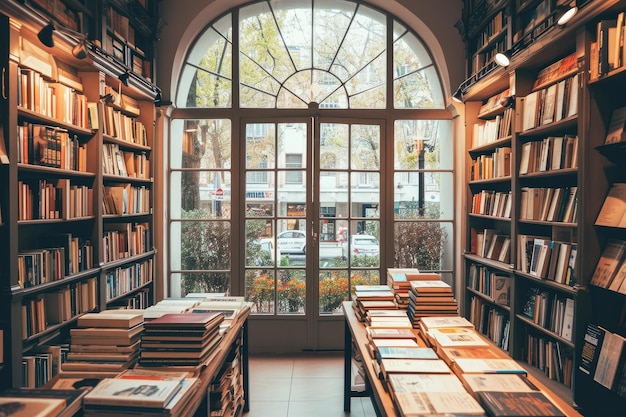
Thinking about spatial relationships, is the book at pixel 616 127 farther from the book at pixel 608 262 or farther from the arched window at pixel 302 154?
the arched window at pixel 302 154

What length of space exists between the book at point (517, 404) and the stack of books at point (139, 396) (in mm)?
1070

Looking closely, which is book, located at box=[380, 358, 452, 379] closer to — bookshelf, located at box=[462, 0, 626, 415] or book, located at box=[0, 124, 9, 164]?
bookshelf, located at box=[462, 0, 626, 415]

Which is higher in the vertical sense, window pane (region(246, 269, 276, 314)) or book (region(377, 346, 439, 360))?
book (region(377, 346, 439, 360))

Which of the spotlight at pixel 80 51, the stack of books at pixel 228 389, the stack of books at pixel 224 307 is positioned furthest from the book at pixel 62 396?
the spotlight at pixel 80 51

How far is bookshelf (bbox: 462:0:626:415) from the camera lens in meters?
2.67

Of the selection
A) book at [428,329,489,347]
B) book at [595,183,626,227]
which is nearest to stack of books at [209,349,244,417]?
book at [428,329,489,347]

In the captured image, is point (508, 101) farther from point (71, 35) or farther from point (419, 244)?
point (71, 35)

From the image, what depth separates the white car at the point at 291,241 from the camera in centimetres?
512

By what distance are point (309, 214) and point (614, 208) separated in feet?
10.2

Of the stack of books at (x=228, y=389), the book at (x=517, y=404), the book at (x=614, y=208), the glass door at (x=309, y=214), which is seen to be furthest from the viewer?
the glass door at (x=309, y=214)

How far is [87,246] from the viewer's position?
141 inches

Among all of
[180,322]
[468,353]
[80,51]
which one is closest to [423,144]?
[468,353]

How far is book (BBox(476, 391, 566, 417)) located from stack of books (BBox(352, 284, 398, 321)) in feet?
4.54

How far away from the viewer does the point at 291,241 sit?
16.8 feet
